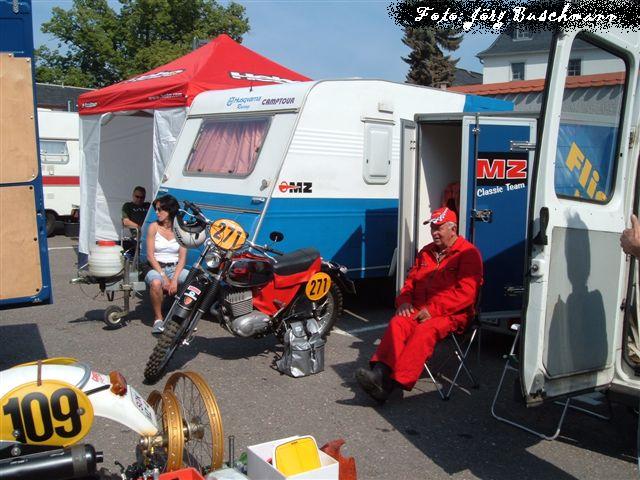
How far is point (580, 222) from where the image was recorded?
363cm

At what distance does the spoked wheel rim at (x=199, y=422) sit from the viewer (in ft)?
10.0

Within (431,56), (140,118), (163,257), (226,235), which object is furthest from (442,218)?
(431,56)

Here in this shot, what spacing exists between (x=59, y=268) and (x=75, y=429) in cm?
836

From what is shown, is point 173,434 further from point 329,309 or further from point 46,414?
point 329,309

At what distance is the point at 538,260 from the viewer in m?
3.41

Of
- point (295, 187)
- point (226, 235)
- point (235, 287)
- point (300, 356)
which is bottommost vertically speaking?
point (300, 356)

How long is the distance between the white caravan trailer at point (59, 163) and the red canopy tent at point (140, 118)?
11.2 ft

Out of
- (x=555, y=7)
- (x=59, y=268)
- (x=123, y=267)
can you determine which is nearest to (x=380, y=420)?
(x=555, y=7)

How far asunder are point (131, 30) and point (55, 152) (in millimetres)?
29584

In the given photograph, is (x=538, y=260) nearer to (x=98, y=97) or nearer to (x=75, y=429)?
(x=75, y=429)

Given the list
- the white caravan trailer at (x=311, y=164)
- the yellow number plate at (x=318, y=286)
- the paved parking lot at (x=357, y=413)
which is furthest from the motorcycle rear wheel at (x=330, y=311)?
the white caravan trailer at (x=311, y=164)

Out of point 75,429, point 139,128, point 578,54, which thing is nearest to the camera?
point 75,429

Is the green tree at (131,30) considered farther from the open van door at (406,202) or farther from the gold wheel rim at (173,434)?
the gold wheel rim at (173,434)

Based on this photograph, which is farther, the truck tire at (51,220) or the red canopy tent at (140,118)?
the truck tire at (51,220)
